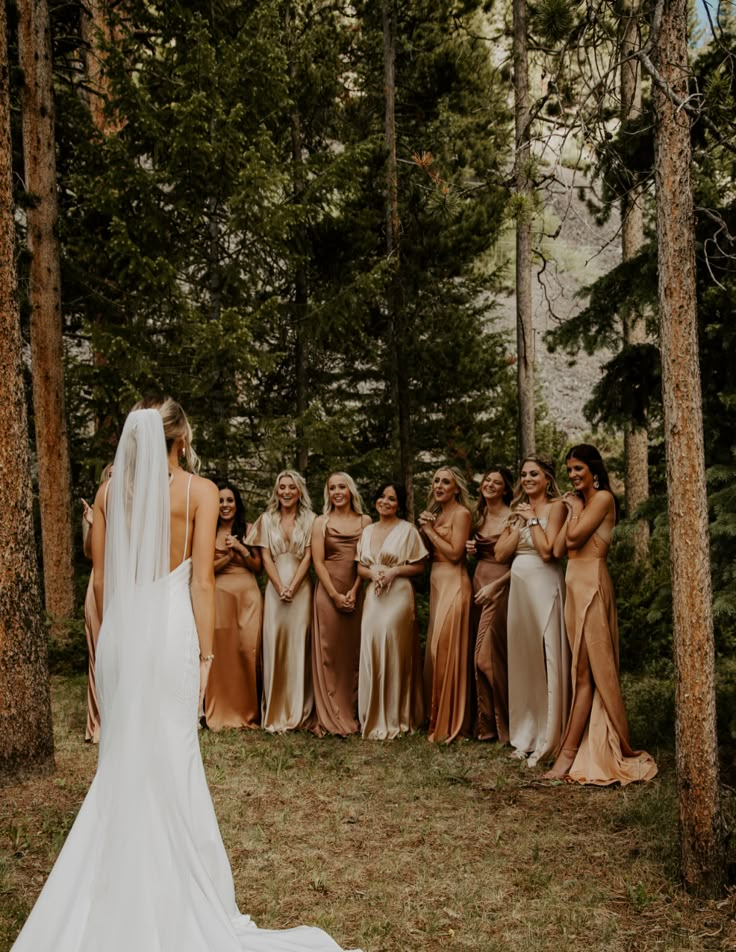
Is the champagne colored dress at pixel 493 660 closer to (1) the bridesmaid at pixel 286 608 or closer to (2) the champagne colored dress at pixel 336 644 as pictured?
(2) the champagne colored dress at pixel 336 644

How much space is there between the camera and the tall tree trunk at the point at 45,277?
448 inches

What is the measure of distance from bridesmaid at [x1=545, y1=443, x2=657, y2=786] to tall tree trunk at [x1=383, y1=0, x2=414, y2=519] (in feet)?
21.8

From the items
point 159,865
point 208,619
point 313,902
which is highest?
point 208,619

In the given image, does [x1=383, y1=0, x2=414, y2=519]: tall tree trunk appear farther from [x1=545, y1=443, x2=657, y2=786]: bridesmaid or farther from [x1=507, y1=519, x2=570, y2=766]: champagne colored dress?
[x1=545, y1=443, x2=657, y2=786]: bridesmaid

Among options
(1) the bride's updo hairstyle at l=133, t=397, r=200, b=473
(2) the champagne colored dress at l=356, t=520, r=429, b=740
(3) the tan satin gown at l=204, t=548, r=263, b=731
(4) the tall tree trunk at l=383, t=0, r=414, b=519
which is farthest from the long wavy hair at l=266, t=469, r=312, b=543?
(4) the tall tree trunk at l=383, t=0, r=414, b=519

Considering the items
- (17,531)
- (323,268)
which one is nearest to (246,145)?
(323,268)

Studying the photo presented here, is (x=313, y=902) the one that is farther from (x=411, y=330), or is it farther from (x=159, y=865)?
(x=411, y=330)

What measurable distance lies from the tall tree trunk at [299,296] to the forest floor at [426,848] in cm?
621

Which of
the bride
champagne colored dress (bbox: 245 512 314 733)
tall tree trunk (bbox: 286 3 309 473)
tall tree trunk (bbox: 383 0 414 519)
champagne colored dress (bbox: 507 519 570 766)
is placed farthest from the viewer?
tall tree trunk (bbox: 383 0 414 519)

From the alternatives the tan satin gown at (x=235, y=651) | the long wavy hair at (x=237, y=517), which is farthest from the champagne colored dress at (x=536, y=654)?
the long wavy hair at (x=237, y=517)

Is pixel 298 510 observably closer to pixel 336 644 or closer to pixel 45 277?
pixel 336 644

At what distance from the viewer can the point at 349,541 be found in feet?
29.1

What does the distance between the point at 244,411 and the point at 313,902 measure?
9126mm

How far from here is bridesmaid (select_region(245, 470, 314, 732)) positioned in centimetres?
884
